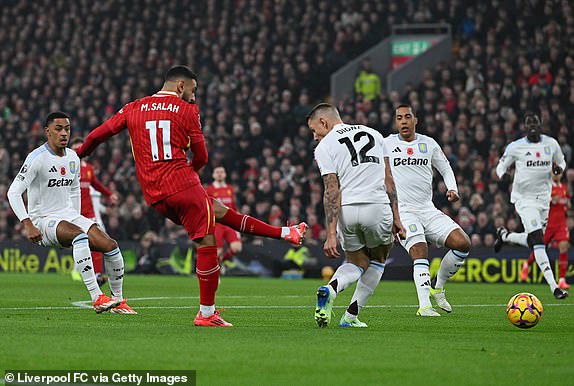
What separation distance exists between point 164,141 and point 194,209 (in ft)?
2.29

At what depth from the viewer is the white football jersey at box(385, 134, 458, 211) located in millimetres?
13156

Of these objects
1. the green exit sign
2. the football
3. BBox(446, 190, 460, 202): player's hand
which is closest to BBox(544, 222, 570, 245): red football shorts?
BBox(446, 190, 460, 202): player's hand

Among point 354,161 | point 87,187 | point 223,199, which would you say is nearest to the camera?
point 354,161

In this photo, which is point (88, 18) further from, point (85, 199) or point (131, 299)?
point (131, 299)

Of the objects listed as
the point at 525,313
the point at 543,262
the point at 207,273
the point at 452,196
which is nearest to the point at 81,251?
the point at 207,273

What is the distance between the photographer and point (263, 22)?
33.9 metres

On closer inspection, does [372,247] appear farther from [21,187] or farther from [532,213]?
[532,213]

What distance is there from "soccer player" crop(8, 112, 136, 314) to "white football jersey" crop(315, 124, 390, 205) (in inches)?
127

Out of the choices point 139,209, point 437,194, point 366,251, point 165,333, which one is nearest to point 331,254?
point 366,251

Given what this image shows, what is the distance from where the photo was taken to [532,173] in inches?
682

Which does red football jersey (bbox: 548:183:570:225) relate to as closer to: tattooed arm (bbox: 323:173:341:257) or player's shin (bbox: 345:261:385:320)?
player's shin (bbox: 345:261:385:320)

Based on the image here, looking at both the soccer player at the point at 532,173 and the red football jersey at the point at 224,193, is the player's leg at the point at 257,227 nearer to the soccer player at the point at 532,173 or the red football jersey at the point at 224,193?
the soccer player at the point at 532,173

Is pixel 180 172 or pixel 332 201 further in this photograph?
pixel 180 172

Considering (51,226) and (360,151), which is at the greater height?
(360,151)
